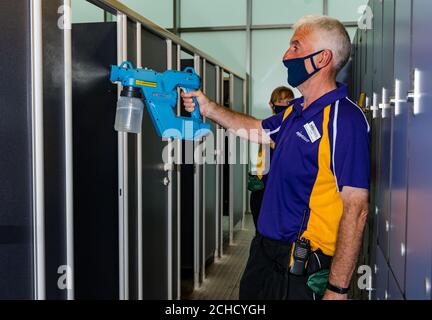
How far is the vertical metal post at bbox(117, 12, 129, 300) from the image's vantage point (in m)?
2.32

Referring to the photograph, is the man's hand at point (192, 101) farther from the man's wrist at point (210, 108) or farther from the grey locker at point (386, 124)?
the grey locker at point (386, 124)

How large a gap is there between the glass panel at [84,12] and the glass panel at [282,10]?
A: 2418 millimetres

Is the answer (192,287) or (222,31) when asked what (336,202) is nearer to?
Answer: (192,287)

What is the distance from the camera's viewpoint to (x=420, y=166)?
1263mm

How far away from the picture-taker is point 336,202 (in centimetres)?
161

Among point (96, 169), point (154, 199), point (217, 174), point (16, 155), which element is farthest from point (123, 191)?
point (217, 174)

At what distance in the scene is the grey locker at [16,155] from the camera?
1541mm

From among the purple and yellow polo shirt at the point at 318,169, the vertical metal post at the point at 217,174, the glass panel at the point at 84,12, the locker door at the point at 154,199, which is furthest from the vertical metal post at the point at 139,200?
the glass panel at the point at 84,12

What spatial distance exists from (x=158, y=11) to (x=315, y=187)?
6.09m

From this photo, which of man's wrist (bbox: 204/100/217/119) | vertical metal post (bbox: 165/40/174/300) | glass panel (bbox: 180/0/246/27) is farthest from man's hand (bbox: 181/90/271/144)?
glass panel (bbox: 180/0/246/27)

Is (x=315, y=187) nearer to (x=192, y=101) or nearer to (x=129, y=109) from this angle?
(x=192, y=101)

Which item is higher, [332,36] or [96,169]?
[332,36]

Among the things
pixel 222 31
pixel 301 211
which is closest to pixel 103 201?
pixel 301 211

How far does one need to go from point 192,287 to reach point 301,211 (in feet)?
7.92
